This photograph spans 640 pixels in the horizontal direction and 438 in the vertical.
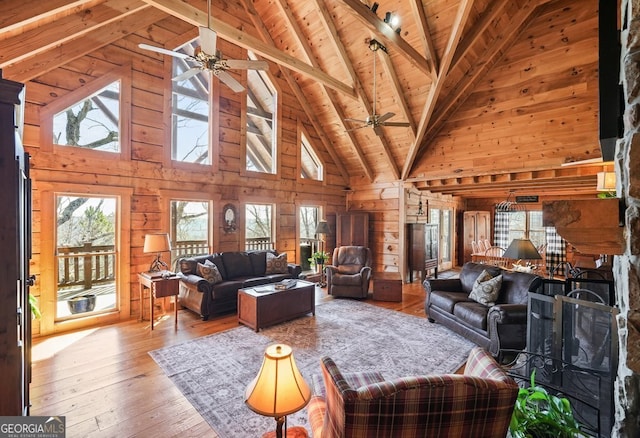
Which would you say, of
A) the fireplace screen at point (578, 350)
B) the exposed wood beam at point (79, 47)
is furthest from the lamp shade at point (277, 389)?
the exposed wood beam at point (79, 47)

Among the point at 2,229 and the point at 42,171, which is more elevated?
the point at 42,171

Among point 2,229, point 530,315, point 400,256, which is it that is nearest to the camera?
point 2,229

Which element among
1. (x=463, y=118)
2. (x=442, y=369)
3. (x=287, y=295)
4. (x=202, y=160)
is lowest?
(x=442, y=369)

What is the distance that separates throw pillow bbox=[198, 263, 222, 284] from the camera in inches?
187

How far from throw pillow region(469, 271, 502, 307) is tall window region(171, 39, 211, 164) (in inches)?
197

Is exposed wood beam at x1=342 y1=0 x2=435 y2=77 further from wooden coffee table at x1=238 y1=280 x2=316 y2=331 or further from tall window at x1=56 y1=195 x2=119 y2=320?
tall window at x1=56 y1=195 x2=119 y2=320

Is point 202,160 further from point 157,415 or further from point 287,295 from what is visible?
point 157,415

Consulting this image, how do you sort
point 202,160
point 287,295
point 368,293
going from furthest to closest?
1. point 368,293
2. point 202,160
3. point 287,295

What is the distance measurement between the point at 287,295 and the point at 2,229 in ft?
11.1

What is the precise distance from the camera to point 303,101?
6953mm

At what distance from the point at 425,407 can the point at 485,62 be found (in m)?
5.98

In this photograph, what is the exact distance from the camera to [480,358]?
1.45 meters

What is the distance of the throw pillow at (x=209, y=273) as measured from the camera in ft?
15.6

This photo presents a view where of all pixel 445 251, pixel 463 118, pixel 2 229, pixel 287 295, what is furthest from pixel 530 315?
pixel 445 251
